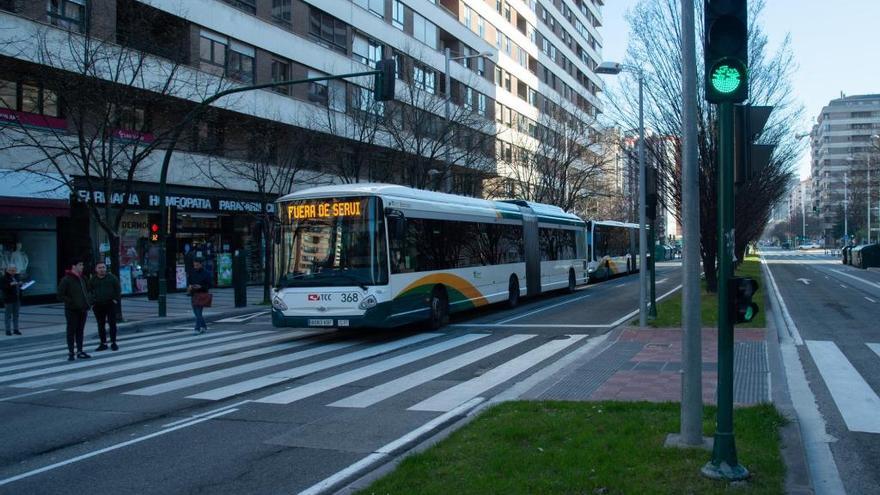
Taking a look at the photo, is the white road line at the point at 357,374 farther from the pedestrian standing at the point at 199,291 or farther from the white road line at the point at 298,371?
the pedestrian standing at the point at 199,291

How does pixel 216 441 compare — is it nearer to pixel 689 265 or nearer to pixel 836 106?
pixel 689 265

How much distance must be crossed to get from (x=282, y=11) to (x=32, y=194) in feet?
47.4

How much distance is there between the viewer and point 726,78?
17.2 ft

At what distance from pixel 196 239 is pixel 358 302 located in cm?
1877

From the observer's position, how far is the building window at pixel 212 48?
1104 inches

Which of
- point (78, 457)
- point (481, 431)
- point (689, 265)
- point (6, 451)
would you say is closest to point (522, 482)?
point (481, 431)

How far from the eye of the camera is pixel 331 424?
7.56 metres

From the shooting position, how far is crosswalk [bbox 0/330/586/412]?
9430 mm

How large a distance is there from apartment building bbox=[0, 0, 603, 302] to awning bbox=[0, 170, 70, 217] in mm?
43

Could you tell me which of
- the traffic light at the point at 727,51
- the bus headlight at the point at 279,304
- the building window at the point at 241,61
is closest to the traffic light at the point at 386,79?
the bus headlight at the point at 279,304

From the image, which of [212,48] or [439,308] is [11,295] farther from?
[212,48]

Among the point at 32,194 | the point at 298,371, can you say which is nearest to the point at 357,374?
the point at 298,371

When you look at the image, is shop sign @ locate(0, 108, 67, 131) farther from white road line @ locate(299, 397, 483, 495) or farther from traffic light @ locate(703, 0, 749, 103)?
traffic light @ locate(703, 0, 749, 103)

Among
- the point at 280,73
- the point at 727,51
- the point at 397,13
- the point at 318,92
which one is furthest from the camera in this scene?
the point at 397,13
